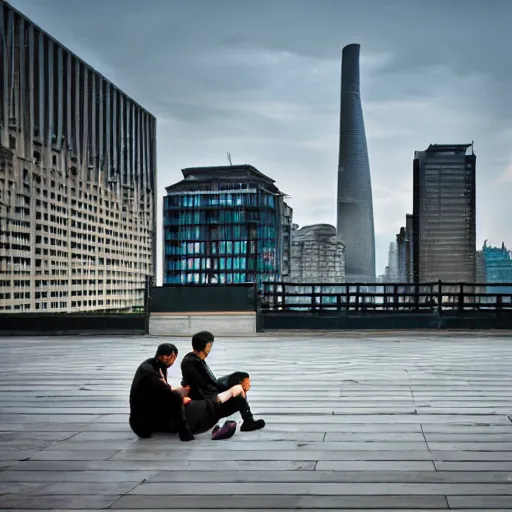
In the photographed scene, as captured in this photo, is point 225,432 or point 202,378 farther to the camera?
point 202,378

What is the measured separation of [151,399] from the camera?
6.45 meters

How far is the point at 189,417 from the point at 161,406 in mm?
271

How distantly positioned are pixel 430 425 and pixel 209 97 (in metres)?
183

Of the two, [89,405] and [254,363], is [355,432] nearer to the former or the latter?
[89,405]

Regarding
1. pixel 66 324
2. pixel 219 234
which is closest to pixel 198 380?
pixel 66 324

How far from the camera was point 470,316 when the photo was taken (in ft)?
65.1

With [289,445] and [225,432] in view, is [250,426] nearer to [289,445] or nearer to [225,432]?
[225,432]

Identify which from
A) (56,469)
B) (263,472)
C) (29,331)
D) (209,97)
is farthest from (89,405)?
(209,97)

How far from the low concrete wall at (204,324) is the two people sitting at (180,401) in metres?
11.8

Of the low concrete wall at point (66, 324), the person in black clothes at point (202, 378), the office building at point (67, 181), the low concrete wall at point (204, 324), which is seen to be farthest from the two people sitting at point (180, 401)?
the office building at point (67, 181)

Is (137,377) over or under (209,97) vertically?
under

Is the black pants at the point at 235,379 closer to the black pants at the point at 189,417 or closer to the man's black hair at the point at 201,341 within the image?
the black pants at the point at 189,417

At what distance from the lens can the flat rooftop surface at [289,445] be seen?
15.1 ft

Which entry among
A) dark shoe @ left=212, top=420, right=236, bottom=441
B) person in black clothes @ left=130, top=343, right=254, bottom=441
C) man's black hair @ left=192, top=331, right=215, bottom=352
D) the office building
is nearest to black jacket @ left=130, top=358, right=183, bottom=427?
person in black clothes @ left=130, top=343, right=254, bottom=441
